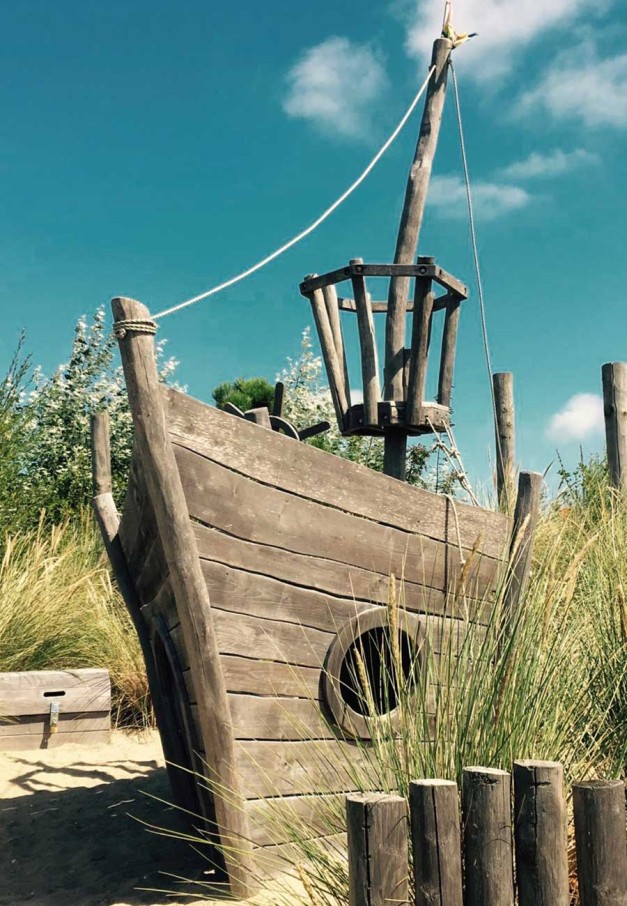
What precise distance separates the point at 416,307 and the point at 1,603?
3762 millimetres

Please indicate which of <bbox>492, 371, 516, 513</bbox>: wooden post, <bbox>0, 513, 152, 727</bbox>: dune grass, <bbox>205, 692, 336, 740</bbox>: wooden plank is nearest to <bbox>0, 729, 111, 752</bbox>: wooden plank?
<bbox>0, 513, 152, 727</bbox>: dune grass

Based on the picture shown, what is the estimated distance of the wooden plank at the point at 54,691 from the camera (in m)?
5.74

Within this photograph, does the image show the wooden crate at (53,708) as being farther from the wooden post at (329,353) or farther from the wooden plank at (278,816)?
the wooden plank at (278,816)

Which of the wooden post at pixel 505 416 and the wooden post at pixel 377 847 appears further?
the wooden post at pixel 505 416

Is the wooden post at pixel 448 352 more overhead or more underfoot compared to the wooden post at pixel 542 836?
more overhead

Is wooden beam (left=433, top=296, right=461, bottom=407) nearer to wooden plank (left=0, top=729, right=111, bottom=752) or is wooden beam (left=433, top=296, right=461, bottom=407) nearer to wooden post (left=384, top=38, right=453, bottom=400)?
wooden post (left=384, top=38, right=453, bottom=400)

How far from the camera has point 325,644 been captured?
3.54 m

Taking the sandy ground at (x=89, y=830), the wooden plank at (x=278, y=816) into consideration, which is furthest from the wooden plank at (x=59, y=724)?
the wooden plank at (x=278, y=816)

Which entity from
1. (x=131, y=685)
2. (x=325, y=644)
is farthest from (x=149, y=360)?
(x=131, y=685)

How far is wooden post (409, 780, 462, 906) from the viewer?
88.6 inches

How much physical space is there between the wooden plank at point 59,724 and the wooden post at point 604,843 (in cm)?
433

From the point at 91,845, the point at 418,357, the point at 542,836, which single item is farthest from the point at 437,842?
the point at 418,357

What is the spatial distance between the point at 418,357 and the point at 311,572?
246 centimetres

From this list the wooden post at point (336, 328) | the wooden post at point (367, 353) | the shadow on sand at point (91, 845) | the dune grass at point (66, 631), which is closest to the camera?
the shadow on sand at point (91, 845)
